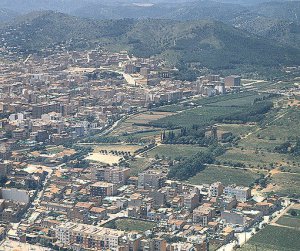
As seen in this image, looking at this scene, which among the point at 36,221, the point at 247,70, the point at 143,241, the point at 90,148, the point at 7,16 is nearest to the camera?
the point at 143,241

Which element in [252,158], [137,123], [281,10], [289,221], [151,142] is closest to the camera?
[289,221]

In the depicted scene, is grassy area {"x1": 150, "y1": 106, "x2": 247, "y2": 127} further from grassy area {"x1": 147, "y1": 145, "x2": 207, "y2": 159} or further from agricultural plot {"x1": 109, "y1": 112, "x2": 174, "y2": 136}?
grassy area {"x1": 147, "y1": 145, "x2": 207, "y2": 159}

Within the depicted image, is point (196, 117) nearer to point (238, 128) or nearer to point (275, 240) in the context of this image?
point (238, 128)

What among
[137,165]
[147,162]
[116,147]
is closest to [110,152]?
[116,147]

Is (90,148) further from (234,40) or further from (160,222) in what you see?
(234,40)

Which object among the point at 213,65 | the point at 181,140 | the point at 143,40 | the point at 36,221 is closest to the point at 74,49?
the point at 143,40

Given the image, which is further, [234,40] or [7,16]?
[7,16]

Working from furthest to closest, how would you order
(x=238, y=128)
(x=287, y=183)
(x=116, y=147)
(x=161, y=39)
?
(x=161, y=39) → (x=238, y=128) → (x=116, y=147) → (x=287, y=183)
